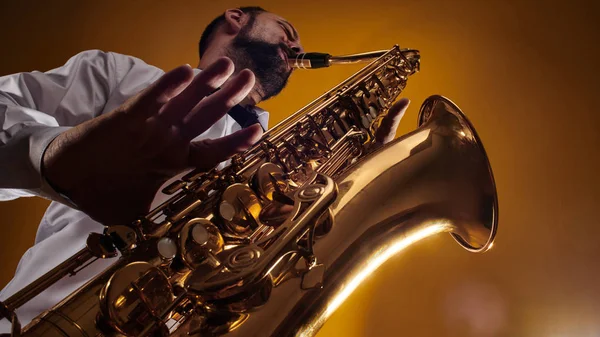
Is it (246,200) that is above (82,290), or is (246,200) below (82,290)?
above

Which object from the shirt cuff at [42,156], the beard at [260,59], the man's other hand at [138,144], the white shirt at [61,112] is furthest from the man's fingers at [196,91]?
the beard at [260,59]

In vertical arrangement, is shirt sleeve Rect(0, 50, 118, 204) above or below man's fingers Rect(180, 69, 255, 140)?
below

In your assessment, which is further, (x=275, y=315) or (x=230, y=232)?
(x=230, y=232)


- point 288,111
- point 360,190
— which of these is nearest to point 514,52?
point 288,111

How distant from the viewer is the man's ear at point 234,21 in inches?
69.5

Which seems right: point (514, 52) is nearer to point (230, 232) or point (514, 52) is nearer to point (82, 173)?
point (230, 232)

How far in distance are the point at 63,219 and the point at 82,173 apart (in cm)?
76

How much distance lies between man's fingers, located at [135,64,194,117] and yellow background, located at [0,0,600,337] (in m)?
1.33

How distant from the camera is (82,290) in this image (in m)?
0.63

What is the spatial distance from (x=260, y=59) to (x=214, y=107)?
0.96 m

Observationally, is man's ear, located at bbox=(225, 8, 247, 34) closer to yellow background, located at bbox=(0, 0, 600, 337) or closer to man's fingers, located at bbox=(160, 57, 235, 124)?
yellow background, located at bbox=(0, 0, 600, 337)

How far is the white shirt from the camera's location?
40.5 inches

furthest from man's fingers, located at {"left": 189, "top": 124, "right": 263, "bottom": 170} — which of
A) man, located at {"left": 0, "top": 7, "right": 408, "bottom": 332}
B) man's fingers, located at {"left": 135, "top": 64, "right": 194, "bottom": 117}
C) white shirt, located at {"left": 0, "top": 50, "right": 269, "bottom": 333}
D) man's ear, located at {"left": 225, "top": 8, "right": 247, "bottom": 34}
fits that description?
man's ear, located at {"left": 225, "top": 8, "right": 247, "bottom": 34}

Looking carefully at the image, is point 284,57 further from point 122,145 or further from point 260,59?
point 122,145
